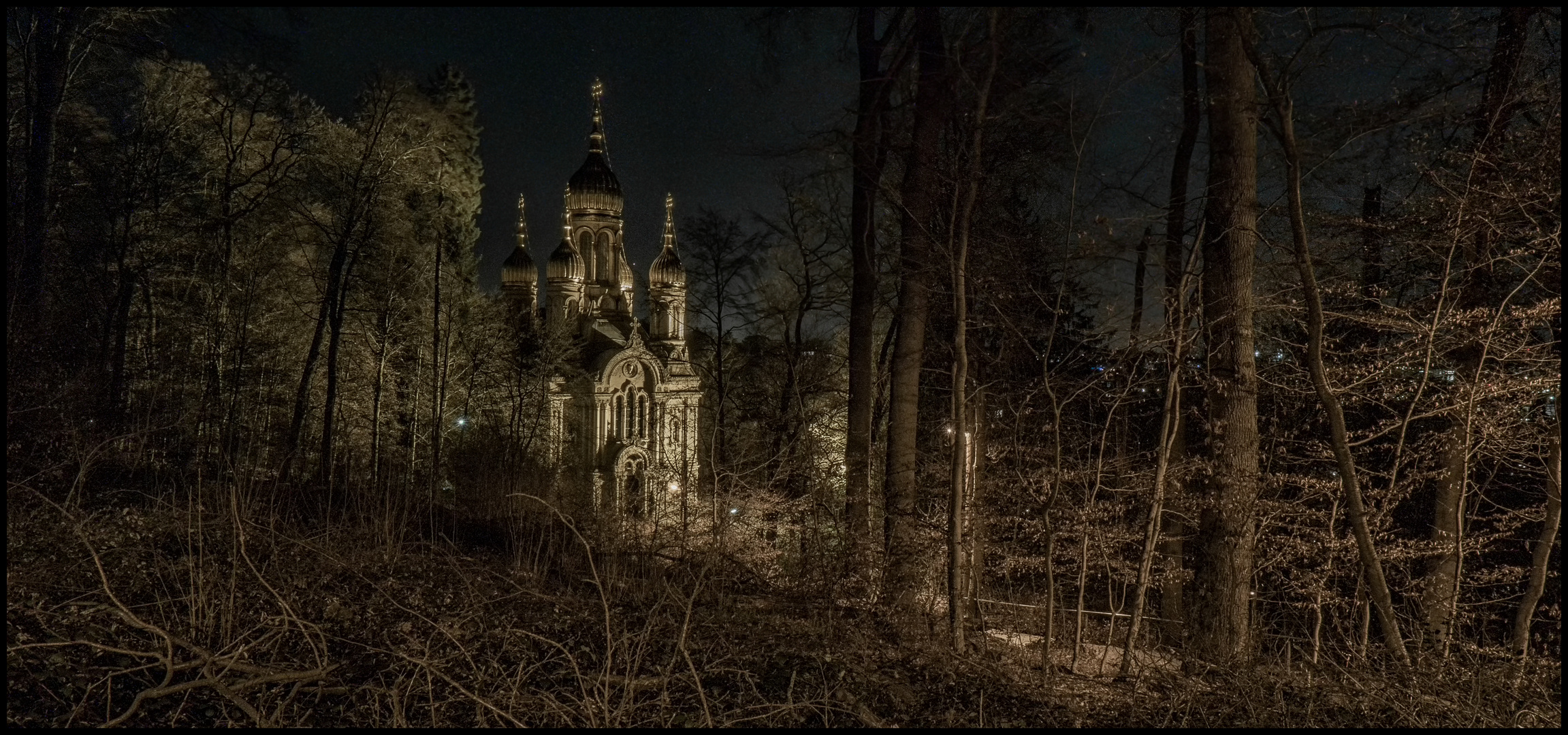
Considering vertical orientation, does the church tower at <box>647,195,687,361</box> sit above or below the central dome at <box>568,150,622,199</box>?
below

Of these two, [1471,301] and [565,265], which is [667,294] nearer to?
[565,265]

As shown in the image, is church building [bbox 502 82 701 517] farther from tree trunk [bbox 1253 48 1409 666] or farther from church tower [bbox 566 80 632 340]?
tree trunk [bbox 1253 48 1409 666]

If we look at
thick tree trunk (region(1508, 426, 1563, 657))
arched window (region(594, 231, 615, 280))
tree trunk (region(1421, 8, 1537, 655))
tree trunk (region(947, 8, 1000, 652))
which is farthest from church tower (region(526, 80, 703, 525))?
thick tree trunk (region(1508, 426, 1563, 657))

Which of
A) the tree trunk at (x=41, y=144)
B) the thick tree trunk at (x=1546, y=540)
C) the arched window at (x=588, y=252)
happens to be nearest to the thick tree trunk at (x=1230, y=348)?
the thick tree trunk at (x=1546, y=540)

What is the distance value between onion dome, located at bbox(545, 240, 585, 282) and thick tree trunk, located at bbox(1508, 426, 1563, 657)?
35021mm

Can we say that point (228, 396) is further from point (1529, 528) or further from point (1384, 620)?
point (1529, 528)

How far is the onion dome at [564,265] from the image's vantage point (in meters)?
38.6

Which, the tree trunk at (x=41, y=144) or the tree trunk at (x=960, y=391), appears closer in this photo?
the tree trunk at (x=960, y=391)

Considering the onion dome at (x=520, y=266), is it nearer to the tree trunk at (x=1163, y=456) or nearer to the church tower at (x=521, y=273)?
the church tower at (x=521, y=273)

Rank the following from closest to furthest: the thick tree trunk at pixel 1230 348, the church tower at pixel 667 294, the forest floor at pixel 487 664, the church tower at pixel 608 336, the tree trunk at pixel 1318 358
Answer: the forest floor at pixel 487 664 < the tree trunk at pixel 1318 358 < the thick tree trunk at pixel 1230 348 < the church tower at pixel 608 336 < the church tower at pixel 667 294

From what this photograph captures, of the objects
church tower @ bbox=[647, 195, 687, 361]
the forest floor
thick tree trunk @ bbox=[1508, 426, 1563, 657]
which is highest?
church tower @ bbox=[647, 195, 687, 361]

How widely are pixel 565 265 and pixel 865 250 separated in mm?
29451

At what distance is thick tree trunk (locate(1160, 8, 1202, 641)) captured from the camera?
28.0ft

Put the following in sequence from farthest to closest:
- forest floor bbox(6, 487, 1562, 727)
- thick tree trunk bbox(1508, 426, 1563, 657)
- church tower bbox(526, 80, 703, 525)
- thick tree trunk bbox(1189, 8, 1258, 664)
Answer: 1. church tower bbox(526, 80, 703, 525)
2. thick tree trunk bbox(1189, 8, 1258, 664)
3. thick tree trunk bbox(1508, 426, 1563, 657)
4. forest floor bbox(6, 487, 1562, 727)
